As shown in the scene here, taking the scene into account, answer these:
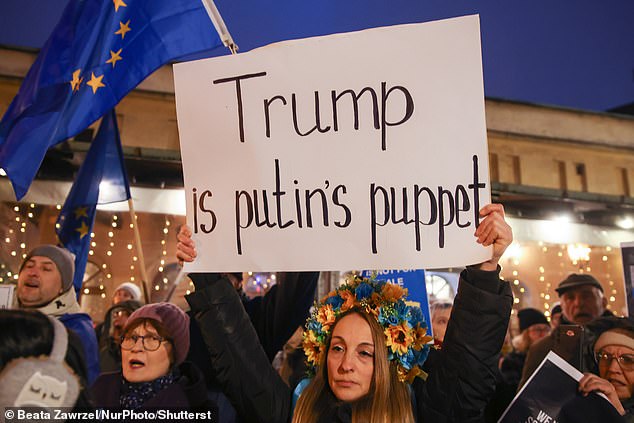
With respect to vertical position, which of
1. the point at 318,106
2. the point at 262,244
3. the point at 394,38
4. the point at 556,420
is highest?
the point at 394,38

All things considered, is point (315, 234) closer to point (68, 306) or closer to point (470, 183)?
point (470, 183)

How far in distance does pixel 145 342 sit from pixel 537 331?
437 cm

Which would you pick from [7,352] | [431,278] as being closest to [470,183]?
[7,352]

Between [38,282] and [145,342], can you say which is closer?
[145,342]

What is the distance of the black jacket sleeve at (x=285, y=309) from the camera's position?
3266mm

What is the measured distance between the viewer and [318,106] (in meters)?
2.30

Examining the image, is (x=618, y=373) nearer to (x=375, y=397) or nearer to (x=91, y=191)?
(x=375, y=397)

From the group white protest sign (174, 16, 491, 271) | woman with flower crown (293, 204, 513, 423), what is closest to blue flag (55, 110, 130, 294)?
white protest sign (174, 16, 491, 271)

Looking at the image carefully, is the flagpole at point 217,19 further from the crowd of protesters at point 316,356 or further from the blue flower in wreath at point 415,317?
the blue flower in wreath at point 415,317

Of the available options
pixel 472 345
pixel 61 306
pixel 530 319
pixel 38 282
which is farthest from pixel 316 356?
pixel 530 319

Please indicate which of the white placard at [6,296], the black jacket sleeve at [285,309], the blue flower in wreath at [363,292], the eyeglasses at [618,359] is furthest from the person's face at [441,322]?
the white placard at [6,296]

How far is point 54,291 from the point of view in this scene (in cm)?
302

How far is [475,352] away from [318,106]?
1.13 metres

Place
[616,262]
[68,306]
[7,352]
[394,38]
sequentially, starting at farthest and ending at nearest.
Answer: [616,262]
[68,306]
[394,38]
[7,352]
